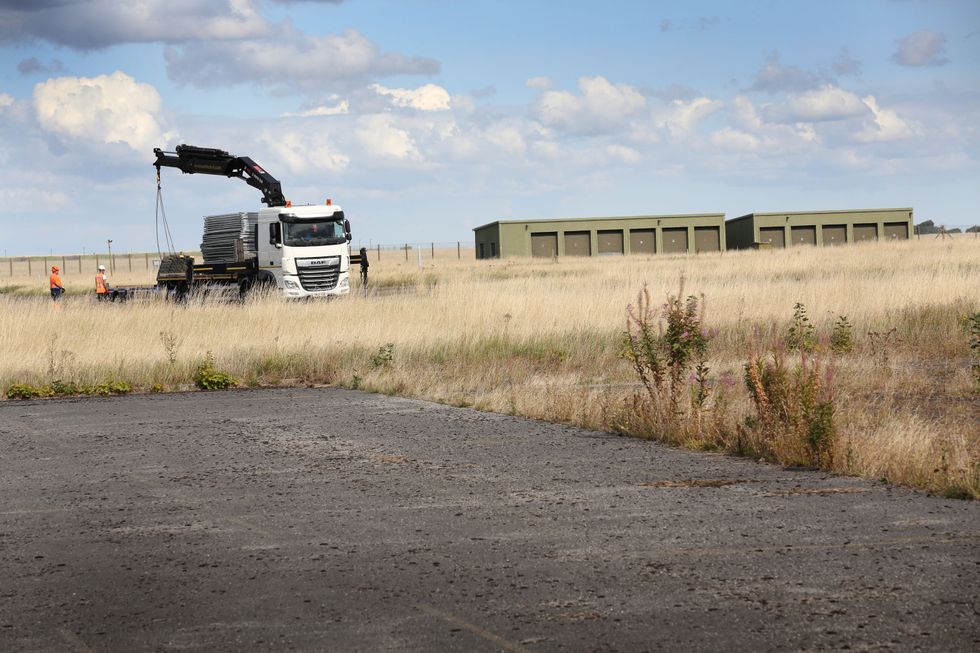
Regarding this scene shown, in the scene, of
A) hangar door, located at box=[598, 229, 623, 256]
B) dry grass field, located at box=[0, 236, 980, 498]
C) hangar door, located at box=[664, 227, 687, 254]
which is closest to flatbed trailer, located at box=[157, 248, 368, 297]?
dry grass field, located at box=[0, 236, 980, 498]

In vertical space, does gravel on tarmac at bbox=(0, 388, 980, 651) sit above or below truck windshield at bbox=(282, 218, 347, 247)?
below

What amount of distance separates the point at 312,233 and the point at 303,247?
1.50 ft

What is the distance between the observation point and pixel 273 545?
21.5 feet

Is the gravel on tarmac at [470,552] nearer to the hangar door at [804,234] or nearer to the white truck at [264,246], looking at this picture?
the white truck at [264,246]

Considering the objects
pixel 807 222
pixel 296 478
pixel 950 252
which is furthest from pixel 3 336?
pixel 807 222

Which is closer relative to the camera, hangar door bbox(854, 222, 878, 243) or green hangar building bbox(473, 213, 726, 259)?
green hangar building bbox(473, 213, 726, 259)

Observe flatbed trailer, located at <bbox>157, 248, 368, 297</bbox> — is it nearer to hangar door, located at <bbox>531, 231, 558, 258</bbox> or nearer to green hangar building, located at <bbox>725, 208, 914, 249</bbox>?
hangar door, located at <bbox>531, 231, 558, 258</bbox>

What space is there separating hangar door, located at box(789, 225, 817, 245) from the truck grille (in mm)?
48532

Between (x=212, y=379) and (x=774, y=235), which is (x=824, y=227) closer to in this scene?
(x=774, y=235)

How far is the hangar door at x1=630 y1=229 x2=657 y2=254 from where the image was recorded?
7188 centimetres

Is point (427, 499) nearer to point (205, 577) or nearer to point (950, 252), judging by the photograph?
point (205, 577)

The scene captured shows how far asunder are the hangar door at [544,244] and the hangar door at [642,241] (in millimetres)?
5235

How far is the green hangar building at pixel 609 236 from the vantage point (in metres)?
70.5

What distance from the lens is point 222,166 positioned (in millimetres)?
31359
